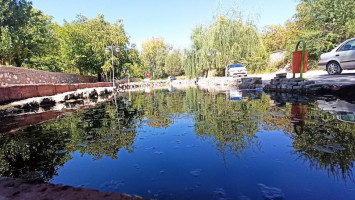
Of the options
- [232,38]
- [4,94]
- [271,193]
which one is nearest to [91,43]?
[232,38]

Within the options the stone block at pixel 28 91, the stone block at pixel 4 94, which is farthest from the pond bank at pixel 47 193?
the stone block at pixel 28 91

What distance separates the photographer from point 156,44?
54344 mm

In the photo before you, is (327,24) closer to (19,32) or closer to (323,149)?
(323,149)

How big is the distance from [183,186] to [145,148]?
111 cm

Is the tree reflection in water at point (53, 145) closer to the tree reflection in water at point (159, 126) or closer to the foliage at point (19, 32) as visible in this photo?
the tree reflection in water at point (159, 126)

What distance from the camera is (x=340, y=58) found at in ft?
27.8

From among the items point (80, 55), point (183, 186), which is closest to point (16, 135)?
point (183, 186)

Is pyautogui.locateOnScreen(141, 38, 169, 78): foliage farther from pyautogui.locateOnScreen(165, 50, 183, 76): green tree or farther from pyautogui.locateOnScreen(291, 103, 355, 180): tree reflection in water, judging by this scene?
pyautogui.locateOnScreen(291, 103, 355, 180): tree reflection in water

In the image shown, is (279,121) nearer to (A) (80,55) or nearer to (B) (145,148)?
(B) (145,148)

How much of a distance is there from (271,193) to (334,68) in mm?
10482

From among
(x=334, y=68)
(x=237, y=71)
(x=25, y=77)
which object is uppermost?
(x=237, y=71)

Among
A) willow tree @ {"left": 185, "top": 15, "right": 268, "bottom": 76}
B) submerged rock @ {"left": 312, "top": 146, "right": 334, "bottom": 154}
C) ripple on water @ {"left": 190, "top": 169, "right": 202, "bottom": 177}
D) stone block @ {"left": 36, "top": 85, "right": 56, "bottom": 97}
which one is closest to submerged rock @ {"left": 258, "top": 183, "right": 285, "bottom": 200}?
ripple on water @ {"left": 190, "top": 169, "right": 202, "bottom": 177}

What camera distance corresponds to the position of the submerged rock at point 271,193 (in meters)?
1.43

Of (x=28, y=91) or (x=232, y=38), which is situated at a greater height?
(x=232, y=38)
